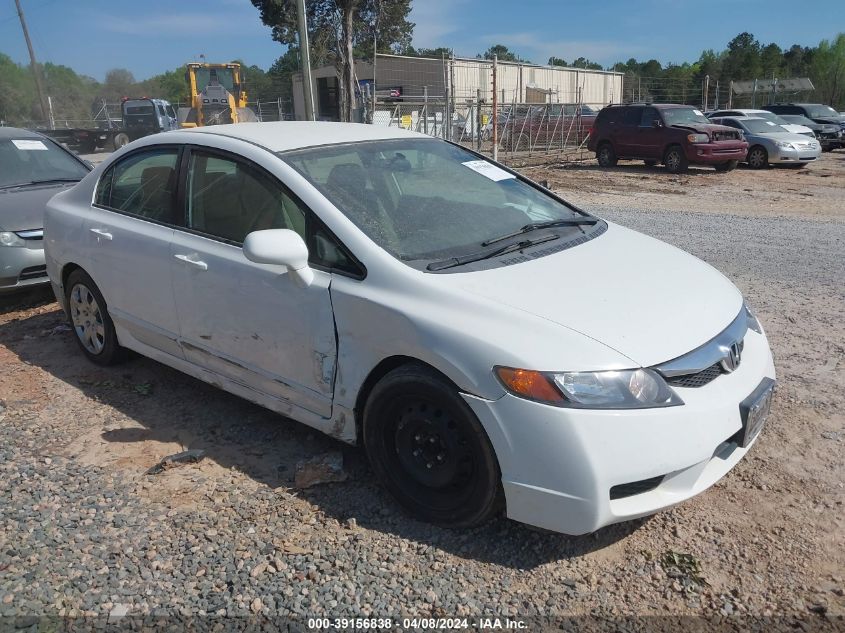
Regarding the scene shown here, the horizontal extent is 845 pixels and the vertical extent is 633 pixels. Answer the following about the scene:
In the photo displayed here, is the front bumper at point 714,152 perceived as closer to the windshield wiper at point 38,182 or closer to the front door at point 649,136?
the front door at point 649,136

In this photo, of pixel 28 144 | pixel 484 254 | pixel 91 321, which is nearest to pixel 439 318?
pixel 484 254

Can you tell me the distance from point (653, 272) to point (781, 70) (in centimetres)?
6580

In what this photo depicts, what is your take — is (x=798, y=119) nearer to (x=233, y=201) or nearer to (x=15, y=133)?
(x=15, y=133)

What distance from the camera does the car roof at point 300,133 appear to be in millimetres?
3732

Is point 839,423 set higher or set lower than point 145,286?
→ lower

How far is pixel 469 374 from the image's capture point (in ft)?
8.78

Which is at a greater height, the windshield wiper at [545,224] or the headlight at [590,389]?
the windshield wiper at [545,224]

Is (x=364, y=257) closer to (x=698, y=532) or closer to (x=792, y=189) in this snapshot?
(x=698, y=532)

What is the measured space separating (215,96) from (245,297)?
1081 inches

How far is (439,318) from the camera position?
9.21 ft

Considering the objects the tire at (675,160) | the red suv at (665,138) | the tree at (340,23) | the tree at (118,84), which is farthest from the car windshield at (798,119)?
the tree at (118,84)

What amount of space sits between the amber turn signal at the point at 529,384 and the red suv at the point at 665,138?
16.1 m

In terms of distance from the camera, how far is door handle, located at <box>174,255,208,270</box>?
12.1 ft

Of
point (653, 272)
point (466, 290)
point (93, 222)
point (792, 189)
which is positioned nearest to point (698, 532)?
point (653, 272)
